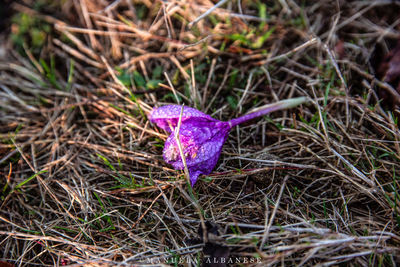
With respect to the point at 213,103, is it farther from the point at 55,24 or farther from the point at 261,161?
the point at 55,24

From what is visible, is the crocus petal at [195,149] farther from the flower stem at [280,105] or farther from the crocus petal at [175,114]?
the flower stem at [280,105]

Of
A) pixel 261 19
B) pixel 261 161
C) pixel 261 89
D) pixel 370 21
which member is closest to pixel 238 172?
pixel 261 161

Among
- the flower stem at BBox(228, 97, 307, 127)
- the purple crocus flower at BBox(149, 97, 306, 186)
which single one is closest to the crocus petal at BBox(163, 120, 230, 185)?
the purple crocus flower at BBox(149, 97, 306, 186)

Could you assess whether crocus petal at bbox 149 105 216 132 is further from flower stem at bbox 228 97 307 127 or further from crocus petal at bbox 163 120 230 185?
flower stem at bbox 228 97 307 127

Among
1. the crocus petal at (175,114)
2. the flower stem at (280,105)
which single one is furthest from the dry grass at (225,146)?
the crocus petal at (175,114)

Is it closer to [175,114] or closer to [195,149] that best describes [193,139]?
[195,149]
